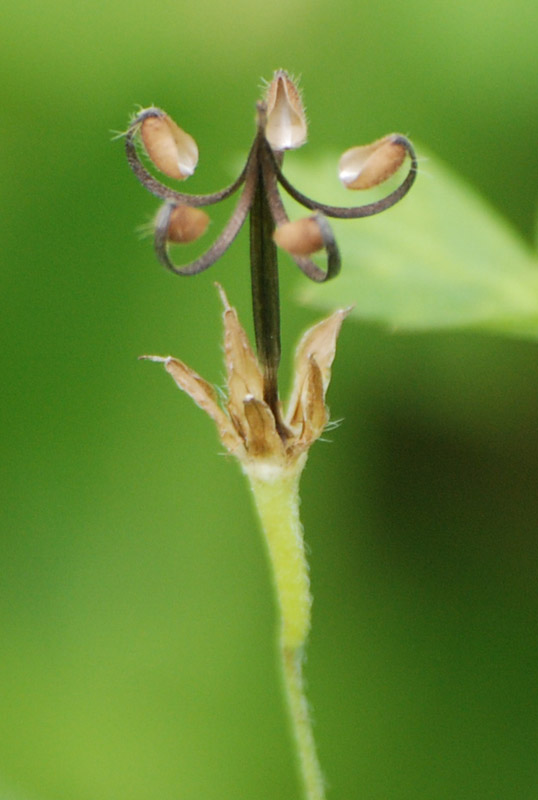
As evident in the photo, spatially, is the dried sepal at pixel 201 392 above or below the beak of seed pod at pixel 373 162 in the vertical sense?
below

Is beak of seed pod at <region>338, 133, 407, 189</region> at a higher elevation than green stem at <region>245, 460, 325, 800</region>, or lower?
higher

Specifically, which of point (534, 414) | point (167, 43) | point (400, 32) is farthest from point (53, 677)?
point (400, 32)

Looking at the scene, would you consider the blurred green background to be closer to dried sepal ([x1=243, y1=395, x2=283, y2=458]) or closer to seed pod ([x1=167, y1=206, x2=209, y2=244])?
dried sepal ([x1=243, y1=395, x2=283, y2=458])

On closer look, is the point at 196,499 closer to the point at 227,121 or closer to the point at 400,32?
the point at 227,121

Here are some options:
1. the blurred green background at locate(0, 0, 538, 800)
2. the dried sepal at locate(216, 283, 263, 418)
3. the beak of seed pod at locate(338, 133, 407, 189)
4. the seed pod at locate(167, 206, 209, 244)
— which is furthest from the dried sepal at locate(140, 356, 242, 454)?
the blurred green background at locate(0, 0, 538, 800)

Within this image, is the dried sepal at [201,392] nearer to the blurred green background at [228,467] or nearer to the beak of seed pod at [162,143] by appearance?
the beak of seed pod at [162,143]

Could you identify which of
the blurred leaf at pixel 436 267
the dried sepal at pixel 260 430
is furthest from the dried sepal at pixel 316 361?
the blurred leaf at pixel 436 267

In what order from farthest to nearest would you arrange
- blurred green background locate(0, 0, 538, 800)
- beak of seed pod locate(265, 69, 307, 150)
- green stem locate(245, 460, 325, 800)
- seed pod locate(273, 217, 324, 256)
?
blurred green background locate(0, 0, 538, 800) → green stem locate(245, 460, 325, 800) → beak of seed pod locate(265, 69, 307, 150) → seed pod locate(273, 217, 324, 256)
